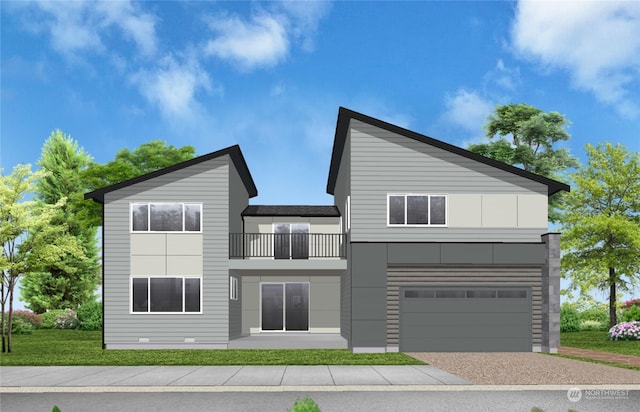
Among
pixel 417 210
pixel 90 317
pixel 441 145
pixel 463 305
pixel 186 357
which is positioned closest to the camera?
pixel 186 357

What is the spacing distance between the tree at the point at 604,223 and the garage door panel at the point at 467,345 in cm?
1019

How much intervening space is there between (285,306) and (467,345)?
11.1 metres

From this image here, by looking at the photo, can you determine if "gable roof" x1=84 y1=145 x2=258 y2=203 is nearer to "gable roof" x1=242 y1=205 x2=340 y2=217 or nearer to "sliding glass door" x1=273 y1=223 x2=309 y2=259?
"sliding glass door" x1=273 y1=223 x2=309 y2=259

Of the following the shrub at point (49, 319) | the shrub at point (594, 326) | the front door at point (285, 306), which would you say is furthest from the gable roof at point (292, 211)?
the shrub at point (49, 319)

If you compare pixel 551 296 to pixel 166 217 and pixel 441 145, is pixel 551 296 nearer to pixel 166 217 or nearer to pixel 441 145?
pixel 441 145

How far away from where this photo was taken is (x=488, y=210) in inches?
907

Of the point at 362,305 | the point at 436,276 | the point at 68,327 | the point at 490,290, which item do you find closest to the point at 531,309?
the point at 490,290

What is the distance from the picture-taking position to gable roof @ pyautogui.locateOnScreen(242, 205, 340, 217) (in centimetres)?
3109

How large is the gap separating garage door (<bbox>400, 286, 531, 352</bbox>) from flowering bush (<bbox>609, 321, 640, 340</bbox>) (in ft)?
28.5

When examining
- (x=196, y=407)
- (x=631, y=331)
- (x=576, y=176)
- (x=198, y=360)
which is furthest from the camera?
(x=576, y=176)

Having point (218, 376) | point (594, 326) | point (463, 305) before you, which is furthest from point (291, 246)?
point (594, 326)

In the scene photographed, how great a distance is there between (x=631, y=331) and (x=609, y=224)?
492 cm

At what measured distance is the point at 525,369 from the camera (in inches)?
656

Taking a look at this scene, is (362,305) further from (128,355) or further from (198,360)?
(128,355)
